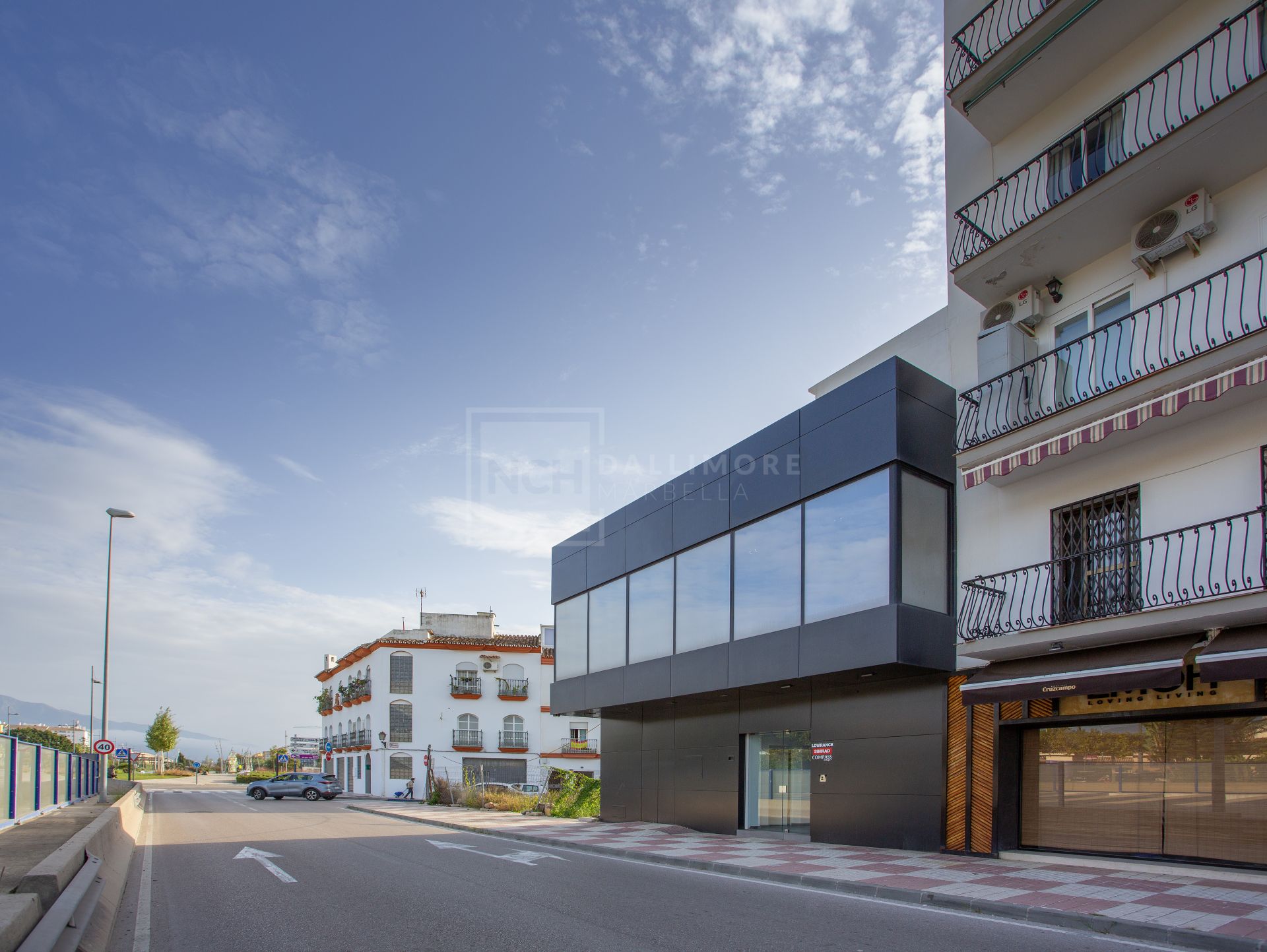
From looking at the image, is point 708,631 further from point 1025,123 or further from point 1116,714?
point 1025,123

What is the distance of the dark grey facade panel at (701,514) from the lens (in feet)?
62.4

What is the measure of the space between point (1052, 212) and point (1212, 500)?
4781mm

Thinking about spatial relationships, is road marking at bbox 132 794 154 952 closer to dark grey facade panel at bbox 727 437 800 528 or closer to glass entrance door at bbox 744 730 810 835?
glass entrance door at bbox 744 730 810 835

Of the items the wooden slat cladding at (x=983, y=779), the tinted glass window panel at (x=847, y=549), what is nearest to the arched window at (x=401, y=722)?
the tinted glass window panel at (x=847, y=549)

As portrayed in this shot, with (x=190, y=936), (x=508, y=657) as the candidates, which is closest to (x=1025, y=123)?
(x=190, y=936)

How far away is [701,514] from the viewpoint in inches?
779

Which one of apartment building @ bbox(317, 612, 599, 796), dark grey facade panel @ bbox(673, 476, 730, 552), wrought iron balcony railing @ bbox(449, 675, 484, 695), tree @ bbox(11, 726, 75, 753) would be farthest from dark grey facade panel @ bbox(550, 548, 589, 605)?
tree @ bbox(11, 726, 75, 753)

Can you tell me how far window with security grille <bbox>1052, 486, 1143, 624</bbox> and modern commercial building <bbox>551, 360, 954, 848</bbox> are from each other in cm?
213

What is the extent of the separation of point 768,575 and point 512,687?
3450 cm

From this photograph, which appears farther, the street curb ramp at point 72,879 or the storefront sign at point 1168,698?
the storefront sign at point 1168,698

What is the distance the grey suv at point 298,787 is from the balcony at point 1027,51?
39.0 meters

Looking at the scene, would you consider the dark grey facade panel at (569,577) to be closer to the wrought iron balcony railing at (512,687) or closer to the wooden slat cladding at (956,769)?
the wooden slat cladding at (956,769)

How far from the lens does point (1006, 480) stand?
569 inches

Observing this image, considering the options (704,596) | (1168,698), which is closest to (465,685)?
(704,596)
